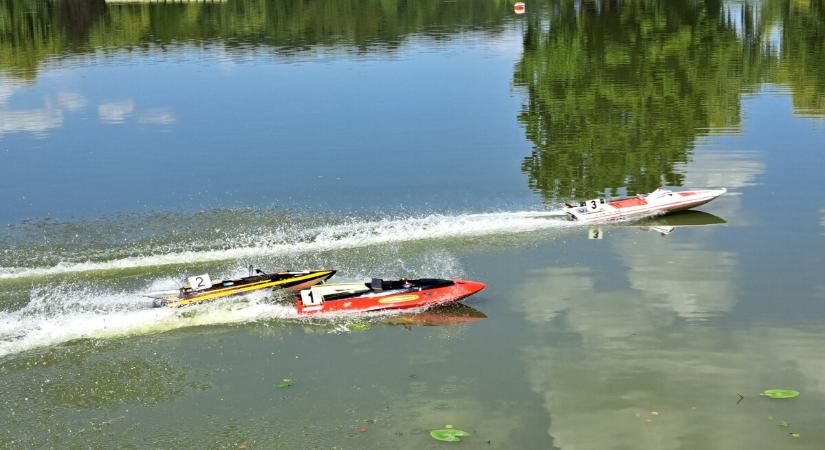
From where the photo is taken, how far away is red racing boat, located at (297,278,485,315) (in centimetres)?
3722

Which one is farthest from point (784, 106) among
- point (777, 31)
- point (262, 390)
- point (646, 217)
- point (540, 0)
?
point (540, 0)

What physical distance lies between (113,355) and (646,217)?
25.2 metres

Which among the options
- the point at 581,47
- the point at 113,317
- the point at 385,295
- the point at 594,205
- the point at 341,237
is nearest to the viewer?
the point at 385,295

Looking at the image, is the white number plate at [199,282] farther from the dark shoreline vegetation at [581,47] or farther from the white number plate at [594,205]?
the dark shoreline vegetation at [581,47]

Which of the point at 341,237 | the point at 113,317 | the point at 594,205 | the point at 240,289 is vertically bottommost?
the point at 113,317

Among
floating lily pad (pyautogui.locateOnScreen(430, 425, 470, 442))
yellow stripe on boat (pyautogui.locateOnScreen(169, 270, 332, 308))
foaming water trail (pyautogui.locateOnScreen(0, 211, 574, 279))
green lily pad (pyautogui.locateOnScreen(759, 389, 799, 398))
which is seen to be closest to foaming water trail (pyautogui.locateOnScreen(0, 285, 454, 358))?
yellow stripe on boat (pyautogui.locateOnScreen(169, 270, 332, 308))

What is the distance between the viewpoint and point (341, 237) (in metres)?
45.4

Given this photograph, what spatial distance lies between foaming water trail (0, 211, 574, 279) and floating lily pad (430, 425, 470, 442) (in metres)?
16.6

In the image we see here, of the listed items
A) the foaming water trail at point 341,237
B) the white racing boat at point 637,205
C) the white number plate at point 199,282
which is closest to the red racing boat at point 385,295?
the white number plate at point 199,282

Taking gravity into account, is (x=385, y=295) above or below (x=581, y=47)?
below

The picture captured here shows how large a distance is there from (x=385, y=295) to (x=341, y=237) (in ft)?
28.8

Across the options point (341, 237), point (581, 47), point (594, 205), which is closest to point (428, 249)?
point (341, 237)

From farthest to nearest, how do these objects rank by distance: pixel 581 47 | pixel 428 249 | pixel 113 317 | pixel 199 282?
pixel 581 47, pixel 428 249, pixel 199 282, pixel 113 317

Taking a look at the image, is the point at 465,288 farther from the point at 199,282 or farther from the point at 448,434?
the point at 448,434
